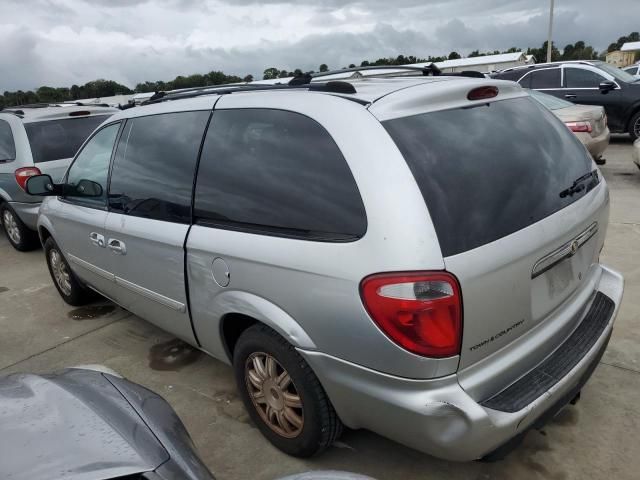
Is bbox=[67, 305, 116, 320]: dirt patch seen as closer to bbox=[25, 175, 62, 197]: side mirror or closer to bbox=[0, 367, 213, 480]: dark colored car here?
bbox=[25, 175, 62, 197]: side mirror

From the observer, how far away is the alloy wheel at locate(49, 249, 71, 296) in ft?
14.8

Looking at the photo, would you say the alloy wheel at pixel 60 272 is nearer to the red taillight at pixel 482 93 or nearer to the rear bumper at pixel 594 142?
the red taillight at pixel 482 93

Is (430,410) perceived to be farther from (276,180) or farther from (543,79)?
(543,79)

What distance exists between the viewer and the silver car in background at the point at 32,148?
231 inches

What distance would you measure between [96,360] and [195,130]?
78.8 inches

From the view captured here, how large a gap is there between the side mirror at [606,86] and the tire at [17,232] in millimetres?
9874

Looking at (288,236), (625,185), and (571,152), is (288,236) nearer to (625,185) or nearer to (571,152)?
(571,152)

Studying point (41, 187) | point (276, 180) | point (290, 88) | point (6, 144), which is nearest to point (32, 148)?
point (6, 144)

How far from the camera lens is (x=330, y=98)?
2191mm

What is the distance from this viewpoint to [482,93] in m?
2.31

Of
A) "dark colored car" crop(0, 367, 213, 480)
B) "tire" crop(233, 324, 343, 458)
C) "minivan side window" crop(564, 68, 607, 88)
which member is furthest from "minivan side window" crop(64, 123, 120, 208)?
"minivan side window" crop(564, 68, 607, 88)

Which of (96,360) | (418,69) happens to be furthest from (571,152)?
(96,360)

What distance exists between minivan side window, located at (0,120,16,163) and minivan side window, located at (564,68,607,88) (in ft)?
32.0

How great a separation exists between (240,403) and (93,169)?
6.44 ft
